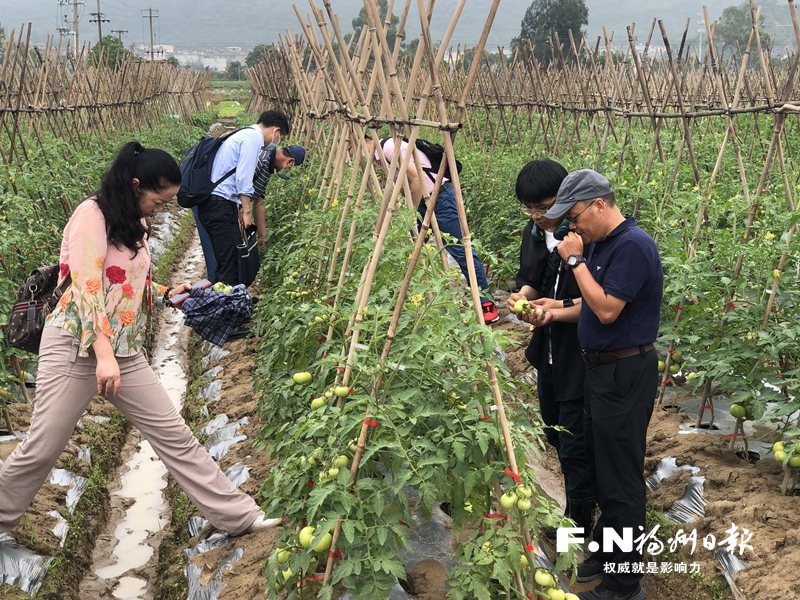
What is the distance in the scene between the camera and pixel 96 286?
305 centimetres

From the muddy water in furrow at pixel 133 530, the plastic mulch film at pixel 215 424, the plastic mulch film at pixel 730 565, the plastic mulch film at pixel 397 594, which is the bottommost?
the muddy water in furrow at pixel 133 530

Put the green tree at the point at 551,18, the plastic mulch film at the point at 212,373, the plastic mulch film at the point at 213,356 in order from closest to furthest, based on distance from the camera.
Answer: the plastic mulch film at the point at 212,373
the plastic mulch film at the point at 213,356
the green tree at the point at 551,18

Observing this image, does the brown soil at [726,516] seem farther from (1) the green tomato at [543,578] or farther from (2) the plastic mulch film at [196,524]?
(2) the plastic mulch film at [196,524]

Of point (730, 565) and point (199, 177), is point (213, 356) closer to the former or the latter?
point (199, 177)

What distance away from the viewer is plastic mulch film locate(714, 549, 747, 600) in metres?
3.05

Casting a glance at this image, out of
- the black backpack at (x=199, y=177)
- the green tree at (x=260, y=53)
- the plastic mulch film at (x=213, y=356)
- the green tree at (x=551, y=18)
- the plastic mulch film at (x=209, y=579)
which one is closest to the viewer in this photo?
the plastic mulch film at (x=209, y=579)

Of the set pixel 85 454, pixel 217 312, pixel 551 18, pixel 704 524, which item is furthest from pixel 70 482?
pixel 551 18

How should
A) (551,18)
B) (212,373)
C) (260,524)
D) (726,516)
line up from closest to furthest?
(726,516)
(260,524)
(212,373)
(551,18)

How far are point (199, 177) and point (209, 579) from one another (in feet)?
11.9

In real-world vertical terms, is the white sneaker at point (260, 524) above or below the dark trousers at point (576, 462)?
below

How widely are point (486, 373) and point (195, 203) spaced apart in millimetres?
4094

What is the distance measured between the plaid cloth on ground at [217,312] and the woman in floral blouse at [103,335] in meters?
2.11

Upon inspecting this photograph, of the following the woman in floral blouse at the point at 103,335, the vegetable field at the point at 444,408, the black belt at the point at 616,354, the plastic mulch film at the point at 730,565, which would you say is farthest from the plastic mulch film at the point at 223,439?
the plastic mulch film at the point at 730,565

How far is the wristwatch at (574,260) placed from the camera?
9.50 feet
